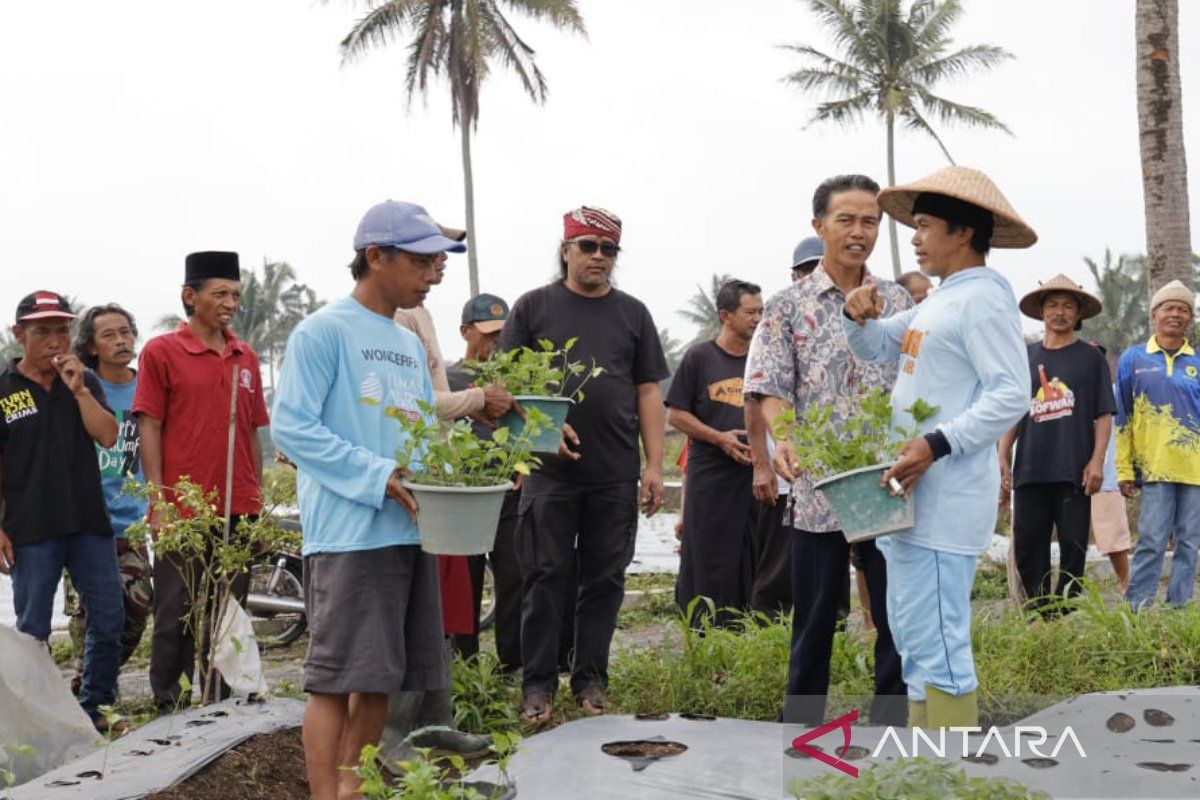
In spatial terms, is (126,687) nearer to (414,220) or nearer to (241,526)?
(241,526)

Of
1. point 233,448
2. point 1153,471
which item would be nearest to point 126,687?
point 233,448

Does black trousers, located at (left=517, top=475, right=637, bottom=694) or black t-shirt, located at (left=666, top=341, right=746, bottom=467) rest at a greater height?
black t-shirt, located at (left=666, top=341, right=746, bottom=467)

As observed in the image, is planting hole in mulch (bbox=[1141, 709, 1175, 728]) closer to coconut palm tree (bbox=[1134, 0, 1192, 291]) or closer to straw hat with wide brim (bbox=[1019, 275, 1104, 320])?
straw hat with wide brim (bbox=[1019, 275, 1104, 320])

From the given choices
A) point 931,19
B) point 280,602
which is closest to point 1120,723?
point 280,602

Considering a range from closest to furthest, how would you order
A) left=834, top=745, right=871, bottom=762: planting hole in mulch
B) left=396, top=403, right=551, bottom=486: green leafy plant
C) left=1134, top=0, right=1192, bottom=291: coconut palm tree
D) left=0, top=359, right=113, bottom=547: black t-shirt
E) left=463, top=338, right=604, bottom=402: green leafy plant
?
1. left=396, top=403, right=551, bottom=486: green leafy plant
2. left=834, top=745, right=871, bottom=762: planting hole in mulch
3. left=463, top=338, right=604, bottom=402: green leafy plant
4. left=0, top=359, right=113, bottom=547: black t-shirt
5. left=1134, top=0, right=1192, bottom=291: coconut palm tree

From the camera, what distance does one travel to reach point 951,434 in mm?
3482

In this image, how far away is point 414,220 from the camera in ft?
12.4

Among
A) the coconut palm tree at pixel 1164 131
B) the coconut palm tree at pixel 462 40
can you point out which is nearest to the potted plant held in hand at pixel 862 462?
the coconut palm tree at pixel 1164 131

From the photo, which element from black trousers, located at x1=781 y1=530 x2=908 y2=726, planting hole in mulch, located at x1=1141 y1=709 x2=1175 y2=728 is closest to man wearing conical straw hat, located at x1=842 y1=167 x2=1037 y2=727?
black trousers, located at x1=781 y1=530 x2=908 y2=726

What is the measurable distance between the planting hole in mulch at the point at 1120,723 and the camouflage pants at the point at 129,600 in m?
4.28

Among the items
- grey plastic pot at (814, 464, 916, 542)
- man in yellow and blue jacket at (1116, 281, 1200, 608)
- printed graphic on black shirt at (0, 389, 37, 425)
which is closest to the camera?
grey plastic pot at (814, 464, 916, 542)

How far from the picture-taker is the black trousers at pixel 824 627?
4379mm

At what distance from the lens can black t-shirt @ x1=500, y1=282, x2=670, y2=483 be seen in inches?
201

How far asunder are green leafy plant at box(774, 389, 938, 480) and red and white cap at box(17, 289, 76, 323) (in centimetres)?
330
